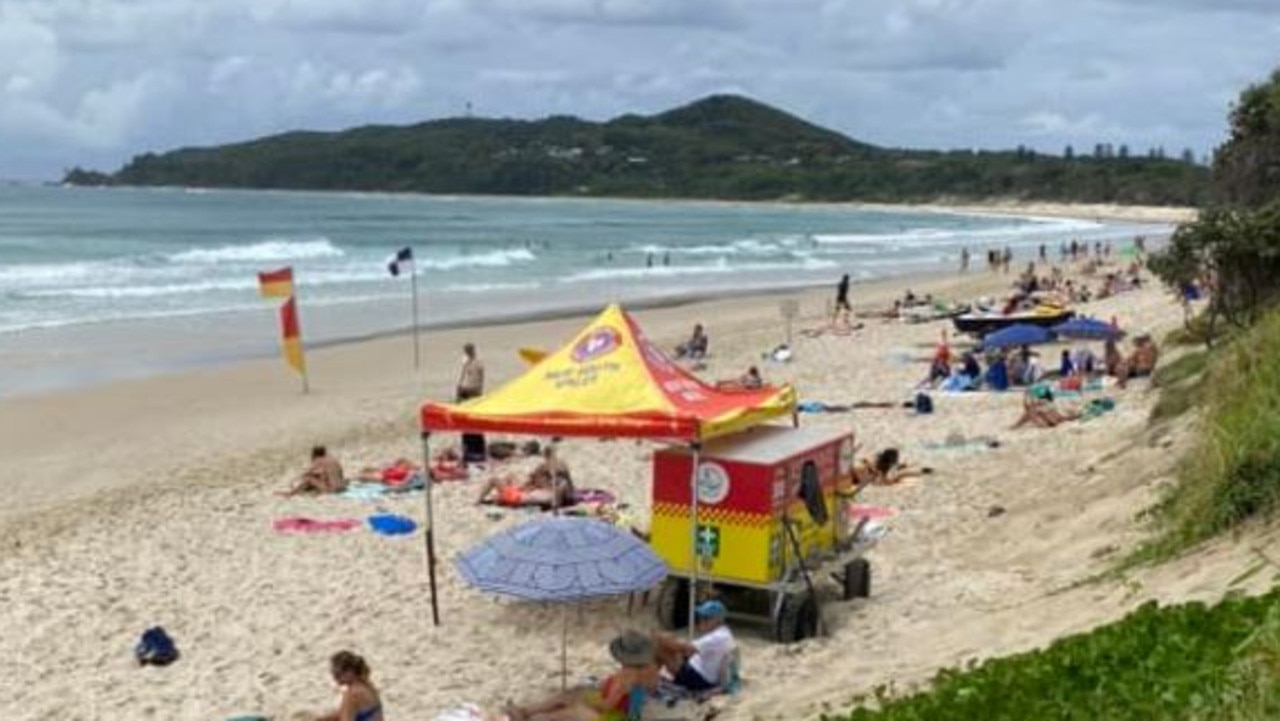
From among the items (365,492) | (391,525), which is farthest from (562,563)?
(365,492)

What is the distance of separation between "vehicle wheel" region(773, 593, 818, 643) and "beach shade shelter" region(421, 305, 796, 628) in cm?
61

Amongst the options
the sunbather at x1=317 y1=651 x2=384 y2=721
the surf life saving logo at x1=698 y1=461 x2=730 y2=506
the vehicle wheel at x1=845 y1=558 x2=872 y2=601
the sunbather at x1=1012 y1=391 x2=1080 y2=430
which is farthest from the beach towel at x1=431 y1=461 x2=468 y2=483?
the sunbather at x1=317 y1=651 x2=384 y2=721

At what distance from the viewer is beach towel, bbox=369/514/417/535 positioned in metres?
14.4

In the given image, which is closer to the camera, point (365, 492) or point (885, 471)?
point (885, 471)

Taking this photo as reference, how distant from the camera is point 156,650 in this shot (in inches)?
422

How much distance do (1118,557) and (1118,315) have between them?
24.0 metres

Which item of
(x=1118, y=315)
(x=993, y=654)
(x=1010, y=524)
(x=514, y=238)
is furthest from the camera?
(x=514, y=238)

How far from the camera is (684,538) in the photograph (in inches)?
419

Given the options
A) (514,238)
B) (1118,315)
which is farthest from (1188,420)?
(514,238)

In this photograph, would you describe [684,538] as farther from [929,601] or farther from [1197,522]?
[1197,522]

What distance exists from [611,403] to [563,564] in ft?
4.59

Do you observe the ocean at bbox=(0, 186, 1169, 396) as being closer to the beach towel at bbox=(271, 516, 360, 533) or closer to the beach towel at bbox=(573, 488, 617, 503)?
the beach towel at bbox=(271, 516, 360, 533)

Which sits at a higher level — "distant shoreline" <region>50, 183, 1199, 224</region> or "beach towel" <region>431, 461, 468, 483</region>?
"beach towel" <region>431, 461, 468, 483</region>

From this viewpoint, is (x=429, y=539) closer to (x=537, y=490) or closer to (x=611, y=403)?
(x=611, y=403)
